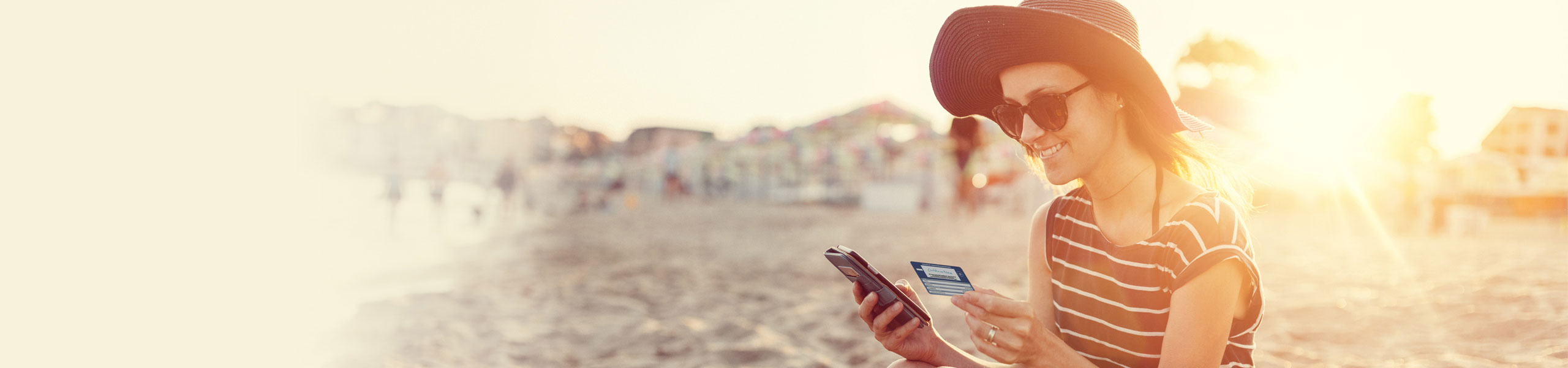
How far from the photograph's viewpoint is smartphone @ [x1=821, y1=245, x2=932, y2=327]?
155 centimetres

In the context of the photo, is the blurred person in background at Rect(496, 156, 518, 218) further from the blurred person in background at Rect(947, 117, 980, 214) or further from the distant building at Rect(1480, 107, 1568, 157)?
the distant building at Rect(1480, 107, 1568, 157)

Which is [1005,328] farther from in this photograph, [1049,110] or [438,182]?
[438,182]

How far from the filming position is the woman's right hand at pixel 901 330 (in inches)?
61.8

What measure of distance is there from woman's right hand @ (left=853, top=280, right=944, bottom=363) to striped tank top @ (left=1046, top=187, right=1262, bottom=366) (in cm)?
28

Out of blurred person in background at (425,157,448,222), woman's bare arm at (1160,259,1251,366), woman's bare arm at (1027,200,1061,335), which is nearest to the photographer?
woman's bare arm at (1160,259,1251,366)

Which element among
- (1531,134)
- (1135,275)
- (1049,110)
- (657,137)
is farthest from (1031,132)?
(657,137)

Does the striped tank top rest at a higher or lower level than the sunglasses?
lower

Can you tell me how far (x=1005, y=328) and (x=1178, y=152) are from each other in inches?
19.8

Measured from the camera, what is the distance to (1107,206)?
1.48 meters

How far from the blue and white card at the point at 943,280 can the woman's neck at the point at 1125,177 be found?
1.08ft

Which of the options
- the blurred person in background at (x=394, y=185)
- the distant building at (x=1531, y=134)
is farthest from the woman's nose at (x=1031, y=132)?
the distant building at (x=1531, y=134)

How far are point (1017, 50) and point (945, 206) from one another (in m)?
15.6

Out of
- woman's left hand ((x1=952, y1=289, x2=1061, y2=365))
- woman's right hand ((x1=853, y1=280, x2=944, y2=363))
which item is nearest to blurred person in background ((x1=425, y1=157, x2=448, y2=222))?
woman's right hand ((x1=853, y1=280, x2=944, y2=363))

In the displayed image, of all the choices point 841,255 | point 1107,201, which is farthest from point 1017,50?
point 841,255
